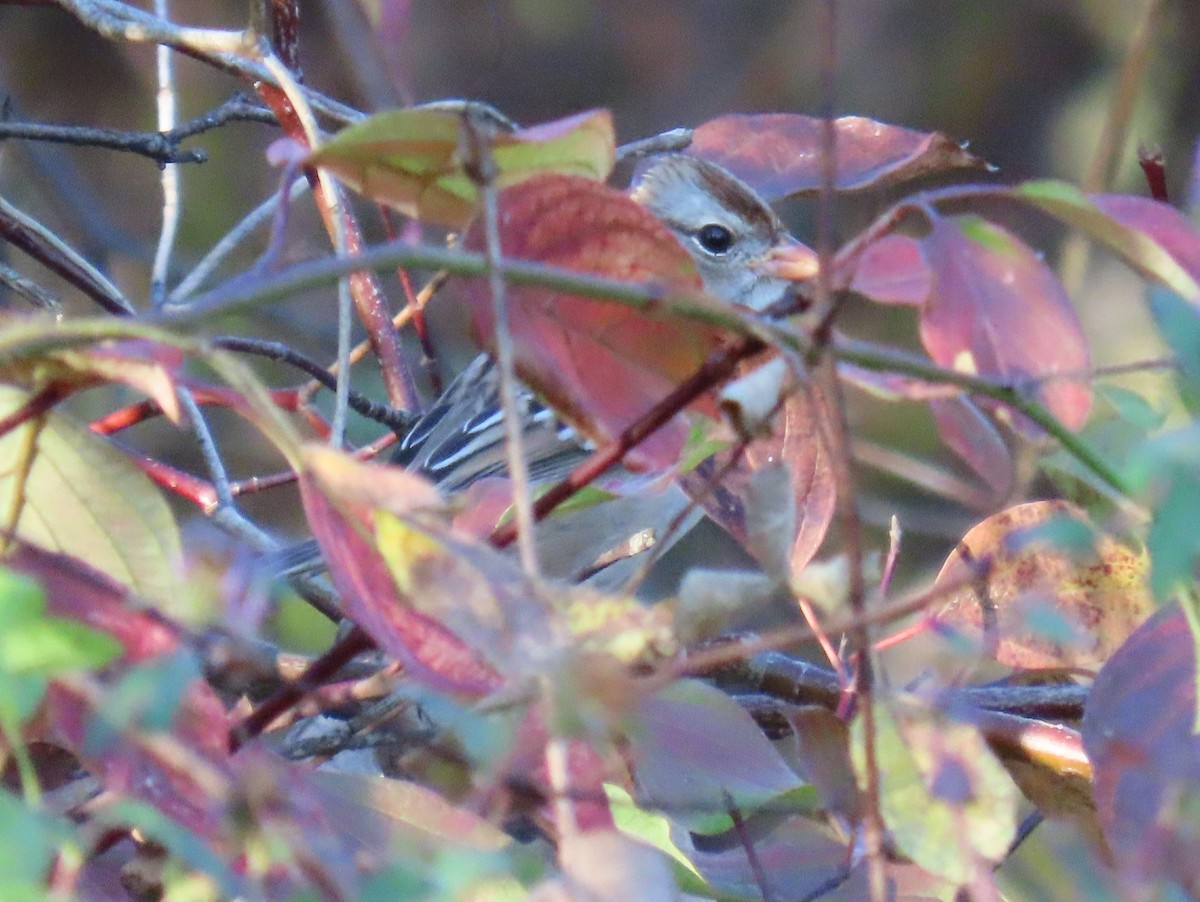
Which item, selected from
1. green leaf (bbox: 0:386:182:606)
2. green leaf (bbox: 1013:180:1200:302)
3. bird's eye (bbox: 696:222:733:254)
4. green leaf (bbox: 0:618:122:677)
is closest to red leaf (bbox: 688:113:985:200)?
green leaf (bbox: 1013:180:1200:302)

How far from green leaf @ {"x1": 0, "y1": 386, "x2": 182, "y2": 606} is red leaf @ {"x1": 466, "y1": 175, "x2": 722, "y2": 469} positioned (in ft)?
0.65

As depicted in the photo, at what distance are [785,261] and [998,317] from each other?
4.60 feet

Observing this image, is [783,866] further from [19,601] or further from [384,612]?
[19,601]

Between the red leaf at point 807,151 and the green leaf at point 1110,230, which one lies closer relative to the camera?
the green leaf at point 1110,230

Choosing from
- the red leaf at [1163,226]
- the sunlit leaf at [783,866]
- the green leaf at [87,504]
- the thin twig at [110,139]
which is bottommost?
the sunlit leaf at [783,866]

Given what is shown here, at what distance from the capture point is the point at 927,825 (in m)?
0.72

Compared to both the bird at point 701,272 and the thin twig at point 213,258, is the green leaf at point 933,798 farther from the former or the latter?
the bird at point 701,272

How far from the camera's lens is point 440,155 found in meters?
0.78

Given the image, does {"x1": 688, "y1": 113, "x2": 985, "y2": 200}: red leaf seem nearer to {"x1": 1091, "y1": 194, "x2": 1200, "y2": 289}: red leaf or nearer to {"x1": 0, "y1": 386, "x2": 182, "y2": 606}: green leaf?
{"x1": 1091, "y1": 194, "x2": 1200, "y2": 289}: red leaf

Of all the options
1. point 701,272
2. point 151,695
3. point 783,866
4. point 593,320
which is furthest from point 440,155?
point 701,272

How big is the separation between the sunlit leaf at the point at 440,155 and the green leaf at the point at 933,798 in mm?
297

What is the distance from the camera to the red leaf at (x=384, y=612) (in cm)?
70

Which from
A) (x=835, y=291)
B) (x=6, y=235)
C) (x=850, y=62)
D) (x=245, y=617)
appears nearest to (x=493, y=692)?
(x=245, y=617)

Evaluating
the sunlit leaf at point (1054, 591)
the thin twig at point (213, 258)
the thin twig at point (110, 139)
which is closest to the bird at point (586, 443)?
the thin twig at point (213, 258)
